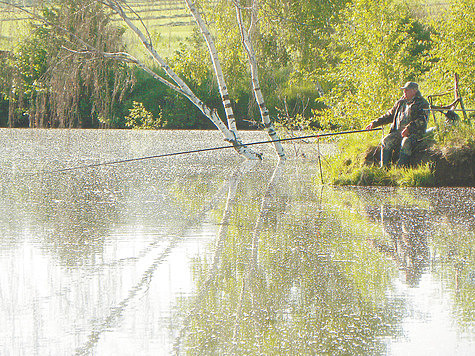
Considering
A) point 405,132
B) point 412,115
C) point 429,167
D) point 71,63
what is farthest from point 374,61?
point 71,63

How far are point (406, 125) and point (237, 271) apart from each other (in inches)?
242

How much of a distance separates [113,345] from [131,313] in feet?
1.79

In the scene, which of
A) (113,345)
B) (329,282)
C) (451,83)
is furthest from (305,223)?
(451,83)

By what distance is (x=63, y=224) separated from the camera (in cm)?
711

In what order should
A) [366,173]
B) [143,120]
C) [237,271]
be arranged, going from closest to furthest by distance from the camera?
[237,271], [366,173], [143,120]

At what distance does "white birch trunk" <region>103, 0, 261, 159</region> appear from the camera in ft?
41.6

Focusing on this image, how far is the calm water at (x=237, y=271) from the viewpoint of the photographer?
362 cm

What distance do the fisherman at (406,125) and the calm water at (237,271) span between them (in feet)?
3.26

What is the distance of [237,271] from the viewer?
16.5 feet

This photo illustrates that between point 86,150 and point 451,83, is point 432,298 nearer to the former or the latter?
point 451,83

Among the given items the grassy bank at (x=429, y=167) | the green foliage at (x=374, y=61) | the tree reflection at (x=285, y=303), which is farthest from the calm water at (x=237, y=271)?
the green foliage at (x=374, y=61)

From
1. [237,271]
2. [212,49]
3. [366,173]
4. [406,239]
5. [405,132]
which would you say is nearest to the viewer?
[237,271]

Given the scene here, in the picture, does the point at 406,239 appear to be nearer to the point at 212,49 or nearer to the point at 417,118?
the point at 417,118

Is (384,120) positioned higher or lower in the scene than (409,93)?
lower
